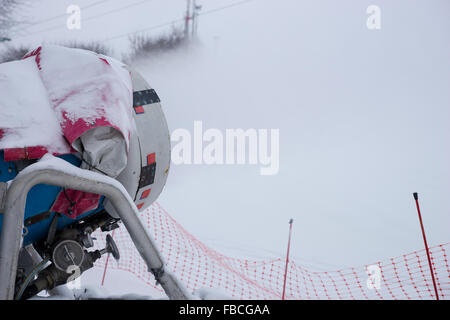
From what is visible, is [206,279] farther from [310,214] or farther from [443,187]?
[443,187]

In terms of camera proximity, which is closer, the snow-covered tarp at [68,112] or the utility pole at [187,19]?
the snow-covered tarp at [68,112]

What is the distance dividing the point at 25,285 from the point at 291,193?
25.4 ft

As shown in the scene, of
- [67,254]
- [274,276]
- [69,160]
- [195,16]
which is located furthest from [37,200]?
[195,16]

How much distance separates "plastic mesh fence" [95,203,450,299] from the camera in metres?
5.08

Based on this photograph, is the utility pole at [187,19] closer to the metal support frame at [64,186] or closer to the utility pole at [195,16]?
the utility pole at [195,16]

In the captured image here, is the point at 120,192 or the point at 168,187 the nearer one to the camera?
the point at 120,192

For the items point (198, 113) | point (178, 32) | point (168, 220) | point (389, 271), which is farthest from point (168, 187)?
point (178, 32)

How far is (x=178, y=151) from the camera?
11109 mm

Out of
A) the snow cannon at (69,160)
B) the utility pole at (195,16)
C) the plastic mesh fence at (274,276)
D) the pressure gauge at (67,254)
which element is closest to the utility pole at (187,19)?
the utility pole at (195,16)

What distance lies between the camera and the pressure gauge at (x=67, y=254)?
2.39 meters

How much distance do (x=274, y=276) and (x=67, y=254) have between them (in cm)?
371

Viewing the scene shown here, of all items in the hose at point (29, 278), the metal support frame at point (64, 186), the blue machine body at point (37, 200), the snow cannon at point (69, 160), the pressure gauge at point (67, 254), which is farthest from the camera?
the pressure gauge at point (67, 254)

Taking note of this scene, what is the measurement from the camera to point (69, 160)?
2176mm

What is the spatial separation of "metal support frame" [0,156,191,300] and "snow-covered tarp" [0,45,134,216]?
0.16 metres
